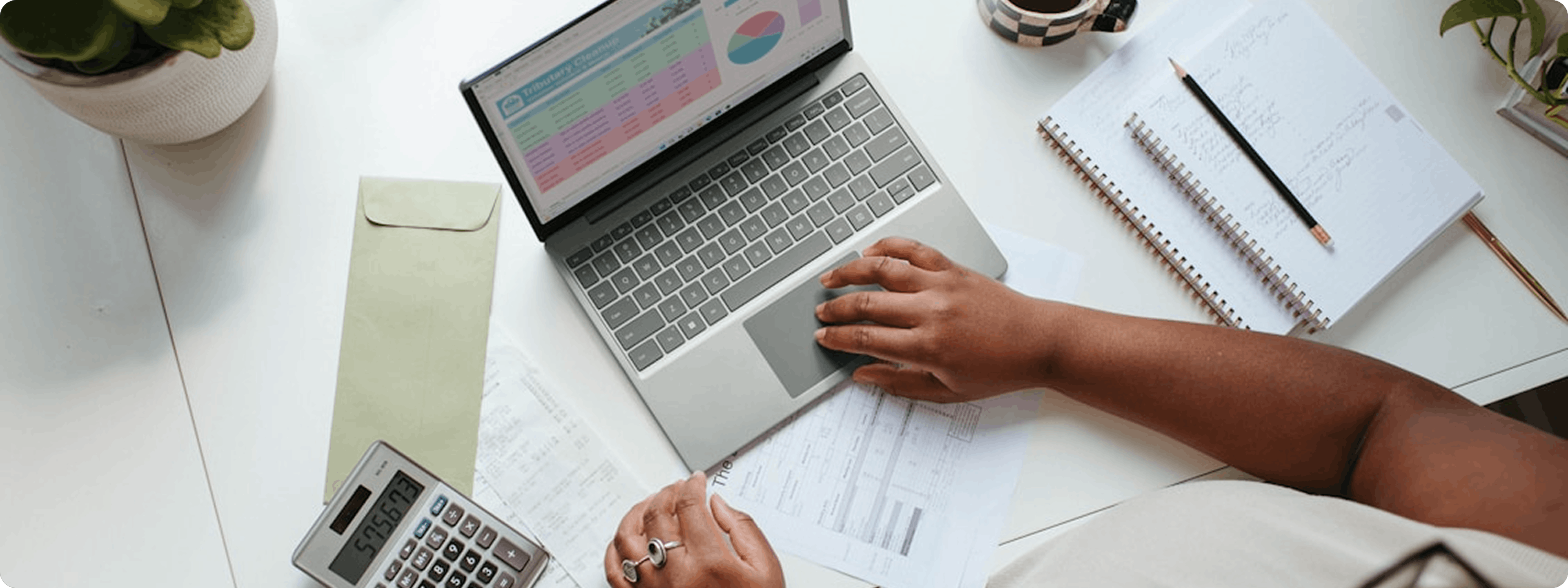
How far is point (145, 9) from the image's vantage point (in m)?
0.64

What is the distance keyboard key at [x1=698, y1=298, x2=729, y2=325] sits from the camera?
2.75 ft

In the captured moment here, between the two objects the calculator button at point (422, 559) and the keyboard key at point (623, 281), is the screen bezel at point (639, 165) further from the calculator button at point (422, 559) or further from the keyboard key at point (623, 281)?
the calculator button at point (422, 559)

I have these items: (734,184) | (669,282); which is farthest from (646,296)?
(734,184)

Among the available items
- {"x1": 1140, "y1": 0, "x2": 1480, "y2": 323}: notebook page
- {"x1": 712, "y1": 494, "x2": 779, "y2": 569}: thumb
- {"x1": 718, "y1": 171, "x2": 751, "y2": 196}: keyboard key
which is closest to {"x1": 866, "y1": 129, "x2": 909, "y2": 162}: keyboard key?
{"x1": 718, "y1": 171, "x2": 751, "y2": 196}: keyboard key

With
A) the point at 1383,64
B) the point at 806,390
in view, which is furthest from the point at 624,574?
the point at 1383,64

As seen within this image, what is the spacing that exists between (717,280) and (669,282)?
40 mm

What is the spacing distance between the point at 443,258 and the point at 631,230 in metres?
0.16

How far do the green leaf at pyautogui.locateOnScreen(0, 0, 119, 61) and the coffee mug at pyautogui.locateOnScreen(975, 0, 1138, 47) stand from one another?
68 cm

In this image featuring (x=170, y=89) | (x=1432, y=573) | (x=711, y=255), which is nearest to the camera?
(x=1432, y=573)

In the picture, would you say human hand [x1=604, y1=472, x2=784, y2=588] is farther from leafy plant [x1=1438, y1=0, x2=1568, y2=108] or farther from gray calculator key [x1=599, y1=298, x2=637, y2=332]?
leafy plant [x1=1438, y1=0, x2=1568, y2=108]

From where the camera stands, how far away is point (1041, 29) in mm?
891

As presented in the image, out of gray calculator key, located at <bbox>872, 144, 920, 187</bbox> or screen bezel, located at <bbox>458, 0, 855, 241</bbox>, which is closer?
screen bezel, located at <bbox>458, 0, 855, 241</bbox>

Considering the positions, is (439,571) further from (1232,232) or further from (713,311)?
(1232,232)

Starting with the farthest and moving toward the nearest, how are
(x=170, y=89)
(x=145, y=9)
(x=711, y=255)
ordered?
(x=711, y=255), (x=170, y=89), (x=145, y=9)
